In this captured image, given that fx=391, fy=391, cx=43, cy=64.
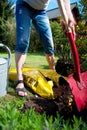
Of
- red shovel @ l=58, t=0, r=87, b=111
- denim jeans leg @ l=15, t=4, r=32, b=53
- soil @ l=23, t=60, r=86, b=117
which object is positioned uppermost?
denim jeans leg @ l=15, t=4, r=32, b=53

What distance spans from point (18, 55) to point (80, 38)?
3.26m

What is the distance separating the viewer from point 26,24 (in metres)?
4.62

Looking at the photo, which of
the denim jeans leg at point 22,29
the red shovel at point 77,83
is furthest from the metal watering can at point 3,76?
the red shovel at point 77,83

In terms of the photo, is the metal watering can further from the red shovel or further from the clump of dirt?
the red shovel

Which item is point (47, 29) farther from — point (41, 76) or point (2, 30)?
point (2, 30)

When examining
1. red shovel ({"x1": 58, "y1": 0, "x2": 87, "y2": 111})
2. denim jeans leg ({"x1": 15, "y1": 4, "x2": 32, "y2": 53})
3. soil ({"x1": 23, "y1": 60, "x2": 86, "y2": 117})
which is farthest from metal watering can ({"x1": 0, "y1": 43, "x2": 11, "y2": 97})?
red shovel ({"x1": 58, "y1": 0, "x2": 87, "y2": 111})

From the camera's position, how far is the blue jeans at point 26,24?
461cm

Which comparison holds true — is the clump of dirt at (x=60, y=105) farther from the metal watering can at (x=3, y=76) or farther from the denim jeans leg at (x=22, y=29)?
the denim jeans leg at (x=22, y=29)

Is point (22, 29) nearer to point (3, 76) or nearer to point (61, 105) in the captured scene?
point (3, 76)

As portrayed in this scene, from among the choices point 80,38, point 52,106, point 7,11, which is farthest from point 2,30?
point 52,106

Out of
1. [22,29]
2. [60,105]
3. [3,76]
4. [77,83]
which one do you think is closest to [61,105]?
[60,105]

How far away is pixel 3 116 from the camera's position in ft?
7.91

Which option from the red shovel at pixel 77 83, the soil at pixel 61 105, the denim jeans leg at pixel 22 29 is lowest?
the soil at pixel 61 105

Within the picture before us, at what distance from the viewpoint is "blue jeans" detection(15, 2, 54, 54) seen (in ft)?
15.1
